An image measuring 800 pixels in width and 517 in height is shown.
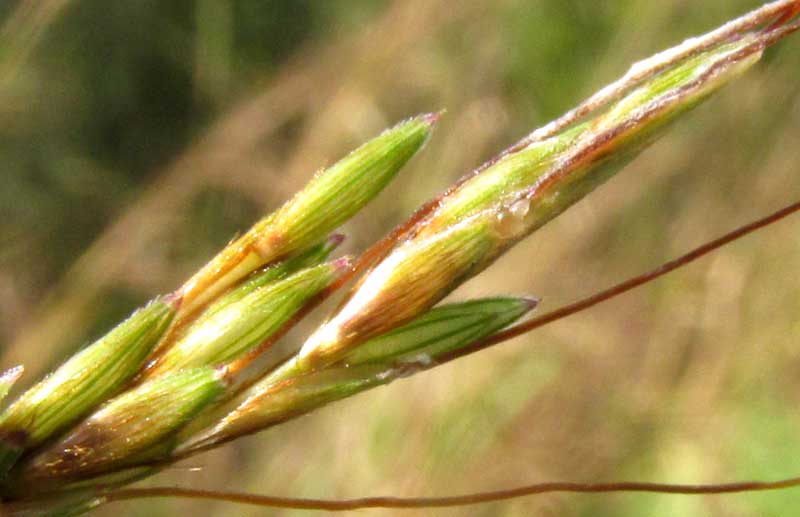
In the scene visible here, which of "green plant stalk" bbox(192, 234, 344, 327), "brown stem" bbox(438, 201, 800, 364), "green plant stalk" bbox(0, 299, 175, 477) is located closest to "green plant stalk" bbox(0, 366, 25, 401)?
"green plant stalk" bbox(0, 299, 175, 477)

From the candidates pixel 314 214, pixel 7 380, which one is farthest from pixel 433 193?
pixel 7 380

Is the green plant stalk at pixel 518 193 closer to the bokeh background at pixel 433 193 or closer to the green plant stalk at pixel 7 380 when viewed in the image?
the green plant stalk at pixel 7 380

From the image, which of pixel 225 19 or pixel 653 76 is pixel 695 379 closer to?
pixel 225 19

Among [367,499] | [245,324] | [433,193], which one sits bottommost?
[367,499]

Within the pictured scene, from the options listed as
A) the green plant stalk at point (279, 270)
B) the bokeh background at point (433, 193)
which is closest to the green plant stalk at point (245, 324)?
the green plant stalk at point (279, 270)

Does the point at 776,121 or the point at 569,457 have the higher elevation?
the point at 776,121

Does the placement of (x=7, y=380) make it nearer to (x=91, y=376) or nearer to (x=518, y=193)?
(x=91, y=376)

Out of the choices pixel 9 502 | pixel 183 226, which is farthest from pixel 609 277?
pixel 9 502

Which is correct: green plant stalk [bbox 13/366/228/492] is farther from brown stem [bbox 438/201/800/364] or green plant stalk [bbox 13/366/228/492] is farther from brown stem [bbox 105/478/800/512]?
brown stem [bbox 438/201/800/364]
